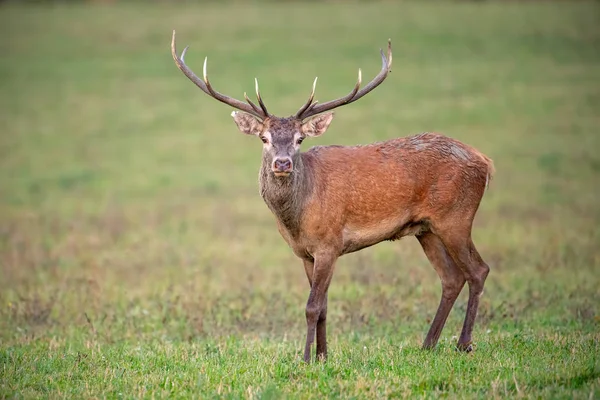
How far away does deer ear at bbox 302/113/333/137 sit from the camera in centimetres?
845

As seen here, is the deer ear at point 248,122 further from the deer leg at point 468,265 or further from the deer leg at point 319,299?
the deer leg at point 468,265

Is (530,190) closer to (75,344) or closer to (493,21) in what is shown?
(75,344)

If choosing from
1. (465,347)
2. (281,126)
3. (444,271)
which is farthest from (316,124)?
(465,347)

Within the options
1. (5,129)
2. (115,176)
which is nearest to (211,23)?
(5,129)

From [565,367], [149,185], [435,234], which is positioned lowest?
[149,185]

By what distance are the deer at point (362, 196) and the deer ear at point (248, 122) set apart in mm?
13

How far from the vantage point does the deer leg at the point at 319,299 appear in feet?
26.4

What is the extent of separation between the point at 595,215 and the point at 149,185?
11.5 m

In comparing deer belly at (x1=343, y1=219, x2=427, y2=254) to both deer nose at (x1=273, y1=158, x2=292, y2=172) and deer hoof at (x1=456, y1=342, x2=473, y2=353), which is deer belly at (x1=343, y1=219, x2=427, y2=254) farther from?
deer hoof at (x1=456, y1=342, x2=473, y2=353)

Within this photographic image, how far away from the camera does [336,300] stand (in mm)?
11914

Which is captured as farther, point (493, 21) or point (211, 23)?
point (211, 23)

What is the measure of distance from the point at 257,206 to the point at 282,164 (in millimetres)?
12814

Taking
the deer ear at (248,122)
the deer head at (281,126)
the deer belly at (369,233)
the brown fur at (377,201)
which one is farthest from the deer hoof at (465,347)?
the deer ear at (248,122)

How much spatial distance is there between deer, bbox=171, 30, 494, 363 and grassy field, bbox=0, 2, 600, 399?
2.54ft
